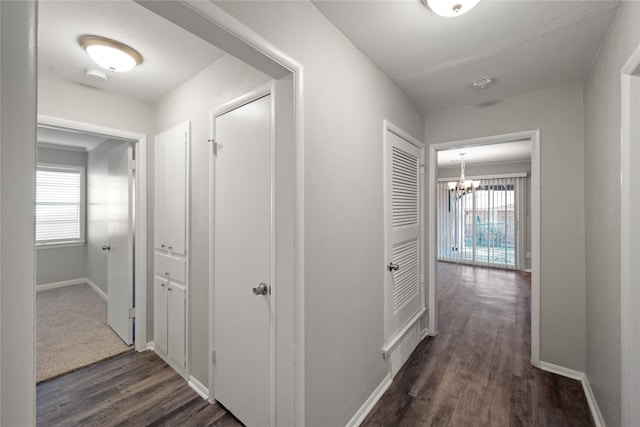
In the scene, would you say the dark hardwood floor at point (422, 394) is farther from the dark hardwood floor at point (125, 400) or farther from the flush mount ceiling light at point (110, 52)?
the flush mount ceiling light at point (110, 52)

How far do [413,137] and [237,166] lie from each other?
1728 mm

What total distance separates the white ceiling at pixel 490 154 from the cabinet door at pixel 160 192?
4.36 metres

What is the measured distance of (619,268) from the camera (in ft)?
4.58

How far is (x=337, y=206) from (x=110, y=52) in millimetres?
1739

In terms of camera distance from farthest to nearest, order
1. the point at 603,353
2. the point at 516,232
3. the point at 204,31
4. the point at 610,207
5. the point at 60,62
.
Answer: the point at 516,232, the point at 60,62, the point at 603,353, the point at 610,207, the point at 204,31

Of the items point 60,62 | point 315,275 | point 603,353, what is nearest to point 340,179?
point 315,275

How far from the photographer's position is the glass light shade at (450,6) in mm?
1272

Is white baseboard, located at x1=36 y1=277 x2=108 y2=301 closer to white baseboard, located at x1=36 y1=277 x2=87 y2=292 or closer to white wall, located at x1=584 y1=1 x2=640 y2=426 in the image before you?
white baseboard, located at x1=36 y1=277 x2=87 y2=292

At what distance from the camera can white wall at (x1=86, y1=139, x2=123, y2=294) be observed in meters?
3.79

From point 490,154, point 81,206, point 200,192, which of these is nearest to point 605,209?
point 200,192

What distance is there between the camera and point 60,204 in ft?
15.4

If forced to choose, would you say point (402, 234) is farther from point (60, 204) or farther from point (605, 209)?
point (60, 204)

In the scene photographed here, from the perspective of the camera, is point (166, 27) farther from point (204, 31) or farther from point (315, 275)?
point (315, 275)

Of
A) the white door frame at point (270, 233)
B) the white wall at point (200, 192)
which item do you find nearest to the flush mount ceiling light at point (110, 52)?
the white wall at point (200, 192)
